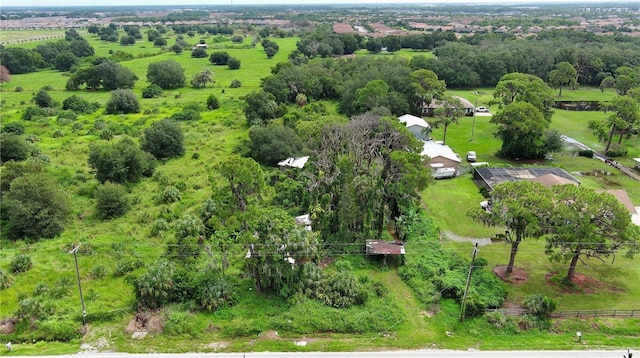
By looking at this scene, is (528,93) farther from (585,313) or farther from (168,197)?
(168,197)

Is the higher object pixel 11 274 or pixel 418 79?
pixel 418 79

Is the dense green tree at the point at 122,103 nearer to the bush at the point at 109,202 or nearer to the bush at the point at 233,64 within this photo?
the bush at the point at 109,202

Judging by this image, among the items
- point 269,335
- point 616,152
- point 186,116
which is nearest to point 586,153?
point 616,152

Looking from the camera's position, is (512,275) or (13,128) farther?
(13,128)

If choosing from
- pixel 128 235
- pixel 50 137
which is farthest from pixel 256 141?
pixel 50 137

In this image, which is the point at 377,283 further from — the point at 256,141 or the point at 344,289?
the point at 256,141

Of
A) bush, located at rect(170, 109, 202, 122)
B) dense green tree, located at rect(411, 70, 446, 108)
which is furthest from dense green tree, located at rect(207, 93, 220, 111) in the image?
dense green tree, located at rect(411, 70, 446, 108)
